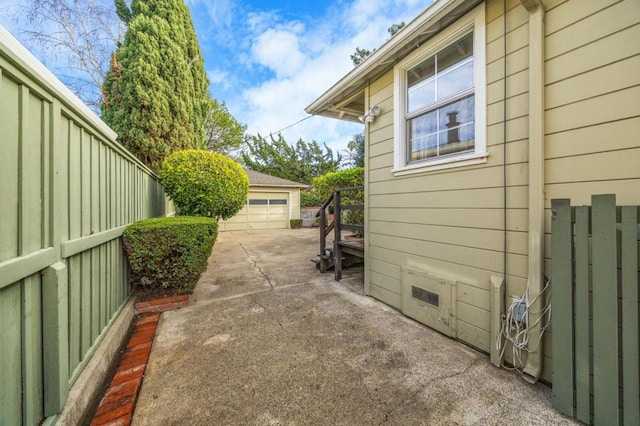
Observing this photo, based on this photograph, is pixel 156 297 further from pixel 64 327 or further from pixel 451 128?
pixel 451 128

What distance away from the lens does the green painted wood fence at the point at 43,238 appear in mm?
1073

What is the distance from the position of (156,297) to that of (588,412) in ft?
13.1

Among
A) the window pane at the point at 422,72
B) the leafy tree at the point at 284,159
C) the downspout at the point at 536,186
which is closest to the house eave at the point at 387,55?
the window pane at the point at 422,72

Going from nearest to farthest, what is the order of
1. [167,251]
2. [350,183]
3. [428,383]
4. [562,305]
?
1. [562,305]
2. [428,383]
3. [167,251]
4. [350,183]

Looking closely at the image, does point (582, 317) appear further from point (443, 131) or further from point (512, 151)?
point (443, 131)

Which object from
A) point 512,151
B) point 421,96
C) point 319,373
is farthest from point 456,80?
A: point 319,373

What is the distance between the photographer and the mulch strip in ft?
5.09

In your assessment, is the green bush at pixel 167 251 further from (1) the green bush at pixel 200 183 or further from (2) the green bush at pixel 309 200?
(2) the green bush at pixel 309 200

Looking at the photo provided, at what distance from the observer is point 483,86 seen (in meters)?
2.16

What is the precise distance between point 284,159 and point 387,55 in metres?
19.0

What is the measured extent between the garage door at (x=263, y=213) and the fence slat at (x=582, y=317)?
1177 cm

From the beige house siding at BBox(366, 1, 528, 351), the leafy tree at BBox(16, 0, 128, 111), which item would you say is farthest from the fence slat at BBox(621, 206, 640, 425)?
the leafy tree at BBox(16, 0, 128, 111)

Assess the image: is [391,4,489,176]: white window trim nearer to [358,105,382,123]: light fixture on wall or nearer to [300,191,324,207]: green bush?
[358,105,382,123]: light fixture on wall

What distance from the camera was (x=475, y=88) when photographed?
7.30 ft
